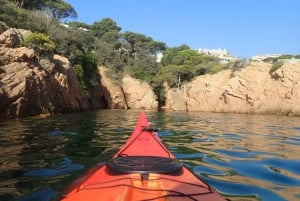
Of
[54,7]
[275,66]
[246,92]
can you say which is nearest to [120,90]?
[246,92]

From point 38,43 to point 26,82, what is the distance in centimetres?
473

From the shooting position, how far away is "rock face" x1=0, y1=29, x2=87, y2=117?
15.3 m

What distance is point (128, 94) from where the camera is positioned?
37.5 metres

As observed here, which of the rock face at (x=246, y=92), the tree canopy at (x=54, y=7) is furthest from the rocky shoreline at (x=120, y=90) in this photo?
the tree canopy at (x=54, y=7)

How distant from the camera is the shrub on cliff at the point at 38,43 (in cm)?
1926

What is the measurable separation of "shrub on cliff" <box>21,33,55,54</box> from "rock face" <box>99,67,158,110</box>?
46.3 feet

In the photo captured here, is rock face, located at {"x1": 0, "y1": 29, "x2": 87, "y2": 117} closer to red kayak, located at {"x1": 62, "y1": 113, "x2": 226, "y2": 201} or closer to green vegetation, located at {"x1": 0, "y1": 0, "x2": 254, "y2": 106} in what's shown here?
green vegetation, located at {"x1": 0, "y1": 0, "x2": 254, "y2": 106}

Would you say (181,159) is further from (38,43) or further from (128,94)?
(128,94)

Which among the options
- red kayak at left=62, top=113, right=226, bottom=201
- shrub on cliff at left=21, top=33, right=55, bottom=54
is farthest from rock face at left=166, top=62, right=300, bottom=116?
red kayak at left=62, top=113, right=226, bottom=201

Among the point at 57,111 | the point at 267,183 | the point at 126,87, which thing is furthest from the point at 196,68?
the point at 267,183

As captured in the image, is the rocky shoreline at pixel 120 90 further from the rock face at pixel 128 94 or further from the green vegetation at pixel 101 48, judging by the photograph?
the green vegetation at pixel 101 48

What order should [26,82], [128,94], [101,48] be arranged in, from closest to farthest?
1. [26,82]
2. [128,94]
3. [101,48]

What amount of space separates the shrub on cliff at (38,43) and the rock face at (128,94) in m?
14.1

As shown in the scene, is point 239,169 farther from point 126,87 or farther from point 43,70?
point 126,87
